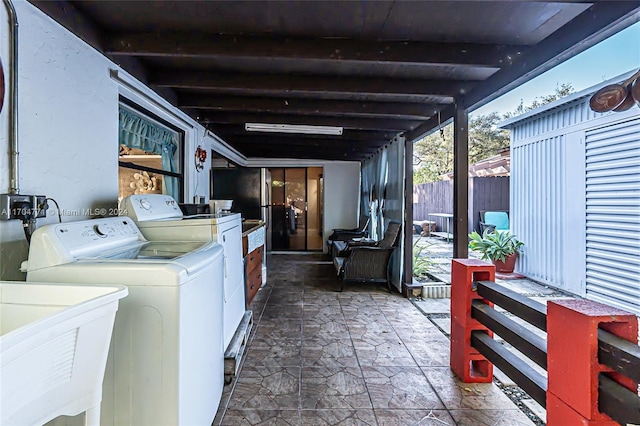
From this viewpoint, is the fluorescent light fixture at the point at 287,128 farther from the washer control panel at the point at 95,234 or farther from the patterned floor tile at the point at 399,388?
the patterned floor tile at the point at 399,388

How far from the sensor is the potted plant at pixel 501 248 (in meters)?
5.12

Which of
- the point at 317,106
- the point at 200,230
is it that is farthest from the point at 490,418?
the point at 317,106

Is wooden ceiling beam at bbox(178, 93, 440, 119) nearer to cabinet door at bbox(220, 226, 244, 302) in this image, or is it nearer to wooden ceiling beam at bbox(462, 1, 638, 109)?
wooden ceiling beam at bbox(462, 1, 638, 109)

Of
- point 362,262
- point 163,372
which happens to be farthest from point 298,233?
point 163,372

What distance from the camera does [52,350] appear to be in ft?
2.64

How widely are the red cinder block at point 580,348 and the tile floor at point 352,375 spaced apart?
610 mm

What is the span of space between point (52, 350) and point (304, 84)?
2.58 meters

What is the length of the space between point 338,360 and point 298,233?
5567 millimetres

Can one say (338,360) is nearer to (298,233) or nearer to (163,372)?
(163,372)

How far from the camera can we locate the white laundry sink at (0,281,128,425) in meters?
0.71

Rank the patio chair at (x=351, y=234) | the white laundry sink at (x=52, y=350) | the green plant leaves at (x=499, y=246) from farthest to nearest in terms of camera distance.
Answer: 1. the patio chair at (x=351, y=234)
2. the green plant leaves at (x=499, y=246)
3. the white laundry sink at (x=52, y=350)

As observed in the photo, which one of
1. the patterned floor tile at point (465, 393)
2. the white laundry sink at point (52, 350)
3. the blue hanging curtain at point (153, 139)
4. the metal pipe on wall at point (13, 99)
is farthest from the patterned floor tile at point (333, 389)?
the blue hanging curtain at point (153, 139)

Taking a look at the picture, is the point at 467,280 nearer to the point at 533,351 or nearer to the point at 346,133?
the point at 533,351

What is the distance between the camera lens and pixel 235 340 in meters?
2.35
